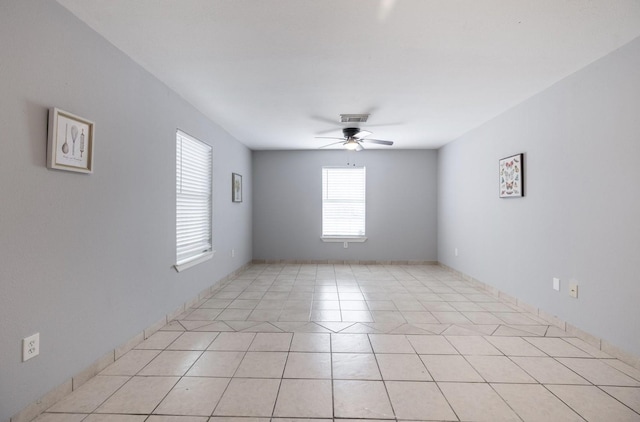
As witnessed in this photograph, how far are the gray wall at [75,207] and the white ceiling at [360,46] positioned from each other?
269 mm

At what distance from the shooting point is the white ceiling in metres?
1.87

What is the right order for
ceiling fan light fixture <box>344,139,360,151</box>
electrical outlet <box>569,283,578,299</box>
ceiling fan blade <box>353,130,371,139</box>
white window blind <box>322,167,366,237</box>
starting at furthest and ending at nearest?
white window blind <box>322,167,366,237</box>, ceiling fan light fixture <box>344,139,360,151</box>, ceiling fan blade <box>353,130,371,139</box>, electrical outlet <box>569,283,578,299</box>

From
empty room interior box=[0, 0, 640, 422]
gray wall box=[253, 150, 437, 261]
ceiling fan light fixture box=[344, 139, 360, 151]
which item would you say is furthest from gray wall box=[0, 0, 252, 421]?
gray wall box=[253, 150, 437, 261]

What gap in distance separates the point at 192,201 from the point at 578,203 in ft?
13.1

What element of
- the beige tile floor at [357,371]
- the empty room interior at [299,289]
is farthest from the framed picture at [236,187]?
the beige tile floor at [357,371]

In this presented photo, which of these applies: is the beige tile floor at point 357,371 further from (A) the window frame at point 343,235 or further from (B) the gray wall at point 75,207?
(A) the window frame at point 343,235

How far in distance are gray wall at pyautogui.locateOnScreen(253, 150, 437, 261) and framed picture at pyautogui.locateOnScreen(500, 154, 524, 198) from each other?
2432 mm

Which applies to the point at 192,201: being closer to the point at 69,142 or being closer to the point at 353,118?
the point at 69,142

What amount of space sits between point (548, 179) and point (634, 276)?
116 centimetres

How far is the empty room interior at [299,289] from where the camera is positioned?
1.71m

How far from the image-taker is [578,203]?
8.80 feet

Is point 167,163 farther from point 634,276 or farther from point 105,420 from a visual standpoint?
point 634,276

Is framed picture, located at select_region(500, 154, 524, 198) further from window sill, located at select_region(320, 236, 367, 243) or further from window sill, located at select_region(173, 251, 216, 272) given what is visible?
window sill, located at select_region(173, 251, 216, 272)

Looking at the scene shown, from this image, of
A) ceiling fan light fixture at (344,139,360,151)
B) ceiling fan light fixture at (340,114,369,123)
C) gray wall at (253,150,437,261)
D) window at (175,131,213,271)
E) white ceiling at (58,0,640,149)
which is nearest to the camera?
white ceiling at (58,0,640,149)
